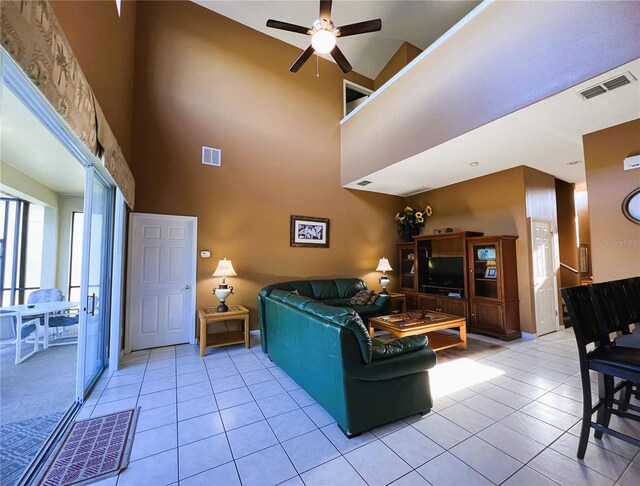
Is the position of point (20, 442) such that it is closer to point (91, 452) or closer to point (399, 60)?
point (91, 452)

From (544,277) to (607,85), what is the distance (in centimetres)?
338

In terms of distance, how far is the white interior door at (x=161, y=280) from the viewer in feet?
13.1

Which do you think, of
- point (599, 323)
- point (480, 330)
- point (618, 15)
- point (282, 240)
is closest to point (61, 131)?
point (282, 240)

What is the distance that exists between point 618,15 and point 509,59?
80 cm

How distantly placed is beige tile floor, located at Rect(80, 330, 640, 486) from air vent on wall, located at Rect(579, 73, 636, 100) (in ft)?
9.48

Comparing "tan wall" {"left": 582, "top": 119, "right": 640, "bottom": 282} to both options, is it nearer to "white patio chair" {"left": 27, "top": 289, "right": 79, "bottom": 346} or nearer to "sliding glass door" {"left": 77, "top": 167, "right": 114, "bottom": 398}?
"sliding glass door" {"left": 77, "top": 167, "right": 114, "bottom": 398}

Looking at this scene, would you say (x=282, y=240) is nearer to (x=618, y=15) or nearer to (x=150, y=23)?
(x=150, y=23)

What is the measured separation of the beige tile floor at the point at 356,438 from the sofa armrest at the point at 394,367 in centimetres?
44

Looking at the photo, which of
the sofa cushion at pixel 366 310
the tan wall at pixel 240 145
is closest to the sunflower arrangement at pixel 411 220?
the tan wall at pixel 240 145

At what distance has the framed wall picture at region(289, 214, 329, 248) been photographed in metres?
5.23

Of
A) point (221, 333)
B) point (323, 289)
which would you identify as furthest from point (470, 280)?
point (221, 333)

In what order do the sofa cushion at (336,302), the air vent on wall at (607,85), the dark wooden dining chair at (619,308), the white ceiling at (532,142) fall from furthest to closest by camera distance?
the sofa cushion at (336,302) < the white ceiling at (532,142) < the air vent on wall at (607,85) < the dark wooden dining chair at (619,308)

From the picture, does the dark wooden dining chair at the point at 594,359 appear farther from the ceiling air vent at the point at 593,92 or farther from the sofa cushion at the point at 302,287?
the sofa cushion at the point at 302,287

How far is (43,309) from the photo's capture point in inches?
129
